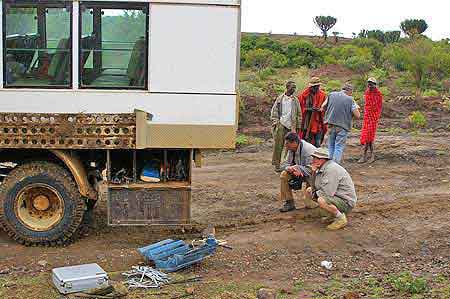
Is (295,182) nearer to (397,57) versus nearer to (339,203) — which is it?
(339,203)

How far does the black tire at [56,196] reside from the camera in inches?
304

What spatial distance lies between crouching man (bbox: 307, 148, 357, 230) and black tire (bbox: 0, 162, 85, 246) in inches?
105

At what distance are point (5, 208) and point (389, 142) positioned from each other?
28.8 ft

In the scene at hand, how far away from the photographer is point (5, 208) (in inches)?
305

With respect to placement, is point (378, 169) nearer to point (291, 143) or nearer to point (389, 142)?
point (389, 142)

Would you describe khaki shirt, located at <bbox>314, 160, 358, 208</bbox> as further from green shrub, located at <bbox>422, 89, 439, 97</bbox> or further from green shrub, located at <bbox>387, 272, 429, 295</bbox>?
green shrub, located at <bbox>422, 89, 439, 97</bbox>

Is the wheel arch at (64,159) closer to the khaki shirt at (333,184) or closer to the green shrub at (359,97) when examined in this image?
the khaki shirt at (333,184)

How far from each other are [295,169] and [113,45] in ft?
8.85

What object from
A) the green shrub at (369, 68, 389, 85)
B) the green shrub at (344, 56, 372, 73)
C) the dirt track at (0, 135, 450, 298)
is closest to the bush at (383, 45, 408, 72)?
the green shrub at (369, 68, 389, 85)

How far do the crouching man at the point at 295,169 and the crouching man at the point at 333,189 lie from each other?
0.38 meters

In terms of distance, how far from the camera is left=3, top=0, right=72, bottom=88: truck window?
7.47 meters

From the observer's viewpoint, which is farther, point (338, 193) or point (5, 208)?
point (338, 193)

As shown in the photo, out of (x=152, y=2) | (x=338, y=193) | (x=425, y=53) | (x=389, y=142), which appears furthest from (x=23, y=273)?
(x=425, y=53)

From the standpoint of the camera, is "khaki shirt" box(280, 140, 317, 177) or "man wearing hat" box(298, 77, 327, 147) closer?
"khaki shirt" box(280, 140, 317, 177)
